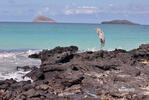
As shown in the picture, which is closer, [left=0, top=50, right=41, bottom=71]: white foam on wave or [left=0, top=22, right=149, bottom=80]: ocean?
[left=0, top=50, right=41, bottom=71]: white foam on wave

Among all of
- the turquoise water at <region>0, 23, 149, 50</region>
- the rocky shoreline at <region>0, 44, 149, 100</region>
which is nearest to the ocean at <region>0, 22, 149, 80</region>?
the turquoise water at <region>0, 23, 149, 50</region>

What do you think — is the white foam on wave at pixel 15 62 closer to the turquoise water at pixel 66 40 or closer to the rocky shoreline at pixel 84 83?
the rocky shoreline at pixel 84 83

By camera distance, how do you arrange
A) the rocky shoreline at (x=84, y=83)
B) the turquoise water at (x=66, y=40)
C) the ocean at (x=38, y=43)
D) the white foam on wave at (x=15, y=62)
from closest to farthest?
the rocky shoreline at (x=84, y=83) < the white foam on wave at (x=15, y=62) < the ocean at (x=38, y=43) < the turquoise water at (x=66, y=40)

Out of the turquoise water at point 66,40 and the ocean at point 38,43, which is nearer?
the ocean at point 38,43

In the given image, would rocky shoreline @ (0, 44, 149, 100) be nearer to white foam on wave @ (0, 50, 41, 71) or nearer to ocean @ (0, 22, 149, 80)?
ocean @ (0, 22, 149, 80)

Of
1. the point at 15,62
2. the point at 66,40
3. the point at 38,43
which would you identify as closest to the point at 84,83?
the point at 15,62

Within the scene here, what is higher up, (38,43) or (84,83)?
(38,43)

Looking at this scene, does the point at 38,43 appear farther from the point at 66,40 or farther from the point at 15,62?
the point at 15,62

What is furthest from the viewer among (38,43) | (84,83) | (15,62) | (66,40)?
(66,40)

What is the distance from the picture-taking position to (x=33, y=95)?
1429cm

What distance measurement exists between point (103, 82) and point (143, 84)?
1.92 metres

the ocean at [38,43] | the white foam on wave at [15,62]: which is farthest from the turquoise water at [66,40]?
the white foam on wave at [15,62]

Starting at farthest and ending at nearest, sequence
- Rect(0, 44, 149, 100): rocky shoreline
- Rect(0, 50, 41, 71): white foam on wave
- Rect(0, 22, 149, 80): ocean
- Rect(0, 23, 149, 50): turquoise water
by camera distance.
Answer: Rect(0, 23, 149, 50): turquoise water, Rect(0, 22, 149, 80): ocean, Rect(0, 50, 41, 71): white foam on wave, Rect(0, 44, 149, 100): rocky shoreline

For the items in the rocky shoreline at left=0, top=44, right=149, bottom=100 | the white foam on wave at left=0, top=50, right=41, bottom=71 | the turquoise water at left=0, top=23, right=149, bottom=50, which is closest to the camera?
the rocky shoreline at left=0, top=44, right=149, bottom=100
